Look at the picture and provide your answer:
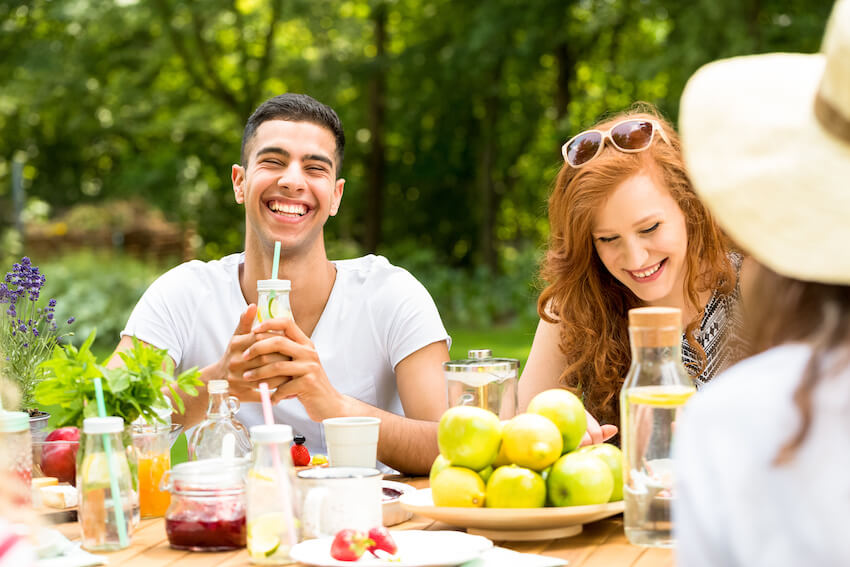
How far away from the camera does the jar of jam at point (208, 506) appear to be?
6.00 feet

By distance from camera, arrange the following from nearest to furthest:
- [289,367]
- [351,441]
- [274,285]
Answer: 1. [351,441]
2. [274,285]
3. [289,367]

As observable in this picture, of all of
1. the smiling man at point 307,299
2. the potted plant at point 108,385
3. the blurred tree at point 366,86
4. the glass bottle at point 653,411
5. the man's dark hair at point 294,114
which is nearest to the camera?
the glass bottle at point 653,411

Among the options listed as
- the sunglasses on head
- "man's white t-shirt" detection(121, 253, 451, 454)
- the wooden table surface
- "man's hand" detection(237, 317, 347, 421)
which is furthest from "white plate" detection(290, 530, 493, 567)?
the sunglasses on head

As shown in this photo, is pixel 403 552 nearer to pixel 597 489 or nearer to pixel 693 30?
pixel 597 489

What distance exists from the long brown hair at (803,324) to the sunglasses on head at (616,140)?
1639mm

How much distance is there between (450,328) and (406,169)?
17.6ft

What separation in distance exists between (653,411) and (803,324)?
0.69 m

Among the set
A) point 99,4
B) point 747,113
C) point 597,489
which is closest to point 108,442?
point 597,489

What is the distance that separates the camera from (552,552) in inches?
71.7

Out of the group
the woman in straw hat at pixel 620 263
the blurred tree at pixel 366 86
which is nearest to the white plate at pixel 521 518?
the woman in straw hat at pixel 620 263

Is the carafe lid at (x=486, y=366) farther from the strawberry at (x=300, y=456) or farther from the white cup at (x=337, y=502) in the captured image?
the strawberry at (x=300, y=456)

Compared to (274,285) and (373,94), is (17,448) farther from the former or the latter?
(373,94)

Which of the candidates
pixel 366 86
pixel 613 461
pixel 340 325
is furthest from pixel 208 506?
pixel 366 86

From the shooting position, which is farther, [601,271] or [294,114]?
[294,114]
